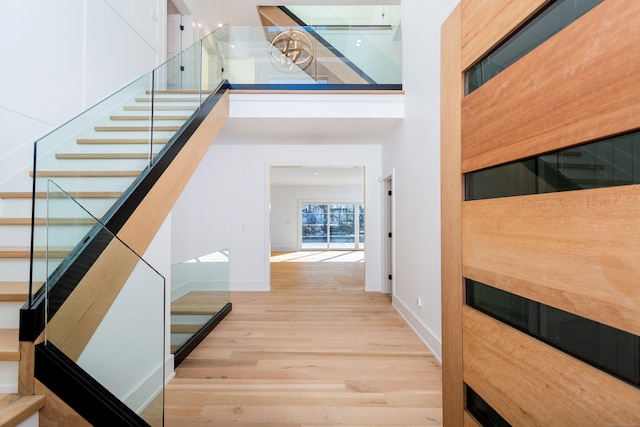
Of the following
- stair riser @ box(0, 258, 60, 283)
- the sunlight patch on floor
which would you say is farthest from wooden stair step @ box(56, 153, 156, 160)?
the sunlight patch on floor

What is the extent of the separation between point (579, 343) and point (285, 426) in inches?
75.2

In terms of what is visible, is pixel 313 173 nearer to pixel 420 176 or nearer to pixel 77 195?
pixel 420 176

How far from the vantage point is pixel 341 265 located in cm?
900

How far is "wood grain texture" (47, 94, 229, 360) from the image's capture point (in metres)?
1.39

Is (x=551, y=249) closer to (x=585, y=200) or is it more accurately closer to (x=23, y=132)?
(x=585, y=200)

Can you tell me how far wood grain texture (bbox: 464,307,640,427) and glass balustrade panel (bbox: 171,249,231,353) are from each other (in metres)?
2.70

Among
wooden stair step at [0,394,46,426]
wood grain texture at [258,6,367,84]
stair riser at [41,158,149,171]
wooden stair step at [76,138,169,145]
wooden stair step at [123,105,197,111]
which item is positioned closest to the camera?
wooden stair step at [0,394,46,426]

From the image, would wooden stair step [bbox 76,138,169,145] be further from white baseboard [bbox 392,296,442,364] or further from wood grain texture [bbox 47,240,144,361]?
white baseboard [bbox 392,296,442,364]

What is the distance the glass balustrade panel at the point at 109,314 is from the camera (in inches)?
55.4

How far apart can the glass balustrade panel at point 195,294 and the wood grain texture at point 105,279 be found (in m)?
0.95

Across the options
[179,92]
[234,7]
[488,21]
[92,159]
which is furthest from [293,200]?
[488,21]

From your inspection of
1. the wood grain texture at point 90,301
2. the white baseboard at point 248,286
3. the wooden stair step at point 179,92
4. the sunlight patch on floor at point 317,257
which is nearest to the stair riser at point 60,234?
the wood grain texture at point 90,301

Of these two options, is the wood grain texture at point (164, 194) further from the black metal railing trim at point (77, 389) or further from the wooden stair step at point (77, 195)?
the black metal railing trim at point (77, 389)

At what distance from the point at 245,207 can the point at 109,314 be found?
4216 mm
